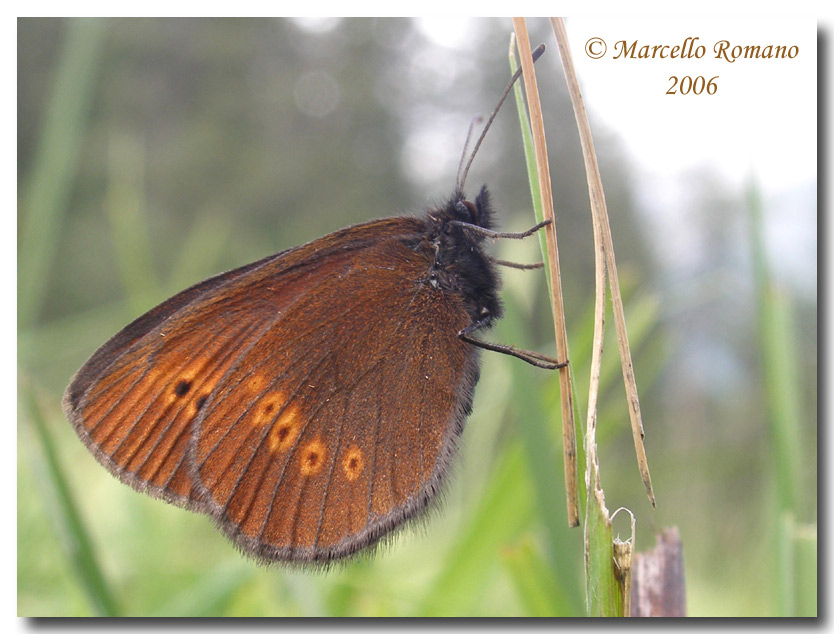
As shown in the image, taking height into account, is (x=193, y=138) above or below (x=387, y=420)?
above

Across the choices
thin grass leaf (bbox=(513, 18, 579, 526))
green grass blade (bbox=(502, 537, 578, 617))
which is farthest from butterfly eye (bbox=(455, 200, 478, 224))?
green grass blade (bbox=(502, 537, 578, 617))

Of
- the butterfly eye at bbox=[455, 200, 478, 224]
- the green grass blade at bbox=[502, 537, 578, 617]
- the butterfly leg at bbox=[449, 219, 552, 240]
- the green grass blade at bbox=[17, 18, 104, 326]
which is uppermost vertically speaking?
the green grass blade at bbox=[17, 18, 104, 326]

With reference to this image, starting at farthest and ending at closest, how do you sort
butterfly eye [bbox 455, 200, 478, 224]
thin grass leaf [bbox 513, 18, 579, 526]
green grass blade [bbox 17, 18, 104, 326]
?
green grass blade [bbox 17, 18, 104, 326] < butterfly eye [bbox 455, 200, 478, 224] < thin grass leaf [bbox 513, 18, 579, 526]

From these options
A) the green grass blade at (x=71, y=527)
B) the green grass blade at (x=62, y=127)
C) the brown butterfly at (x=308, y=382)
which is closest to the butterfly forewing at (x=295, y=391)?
the brown butterfly at (x=308, y=382)

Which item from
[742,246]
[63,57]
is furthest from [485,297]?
[742,246]

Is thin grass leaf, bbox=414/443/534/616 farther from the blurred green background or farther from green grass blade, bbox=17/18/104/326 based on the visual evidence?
green grass blade, bbox=17/18/104/326

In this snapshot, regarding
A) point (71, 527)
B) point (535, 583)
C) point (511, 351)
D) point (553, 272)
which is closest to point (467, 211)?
point (511, 351)

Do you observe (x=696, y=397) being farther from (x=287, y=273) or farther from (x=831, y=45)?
(x=287, y=273)
